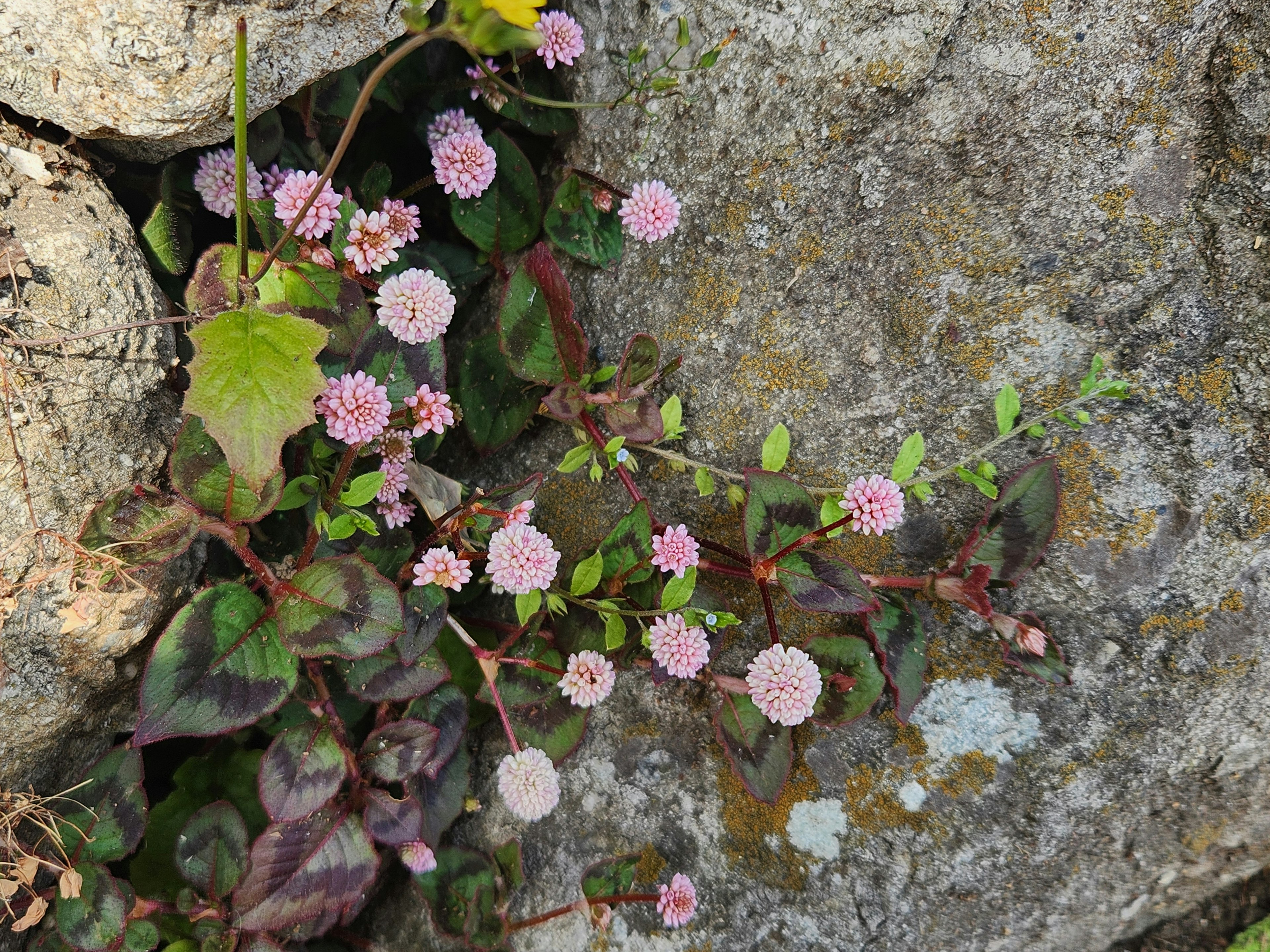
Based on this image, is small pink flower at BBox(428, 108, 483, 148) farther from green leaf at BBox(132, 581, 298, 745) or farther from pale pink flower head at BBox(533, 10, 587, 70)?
green leaf at BBox(132, 581, 298, 745)

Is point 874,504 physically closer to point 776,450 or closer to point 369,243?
point 776,450

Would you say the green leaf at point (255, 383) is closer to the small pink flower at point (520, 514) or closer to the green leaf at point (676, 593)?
the small pink flower at point (520, 514)

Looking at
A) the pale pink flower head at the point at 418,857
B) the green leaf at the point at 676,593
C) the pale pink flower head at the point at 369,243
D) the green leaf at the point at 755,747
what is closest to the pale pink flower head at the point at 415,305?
the pale pink flower head at the point at 369,243

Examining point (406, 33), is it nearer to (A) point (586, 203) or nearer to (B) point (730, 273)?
(A) point (586, 203)

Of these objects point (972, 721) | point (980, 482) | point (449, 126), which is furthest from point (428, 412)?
point (972, 721)

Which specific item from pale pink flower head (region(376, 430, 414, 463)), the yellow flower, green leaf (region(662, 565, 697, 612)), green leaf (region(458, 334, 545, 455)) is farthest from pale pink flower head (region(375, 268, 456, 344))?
green leaf (region(662, 565, 697, 612))
